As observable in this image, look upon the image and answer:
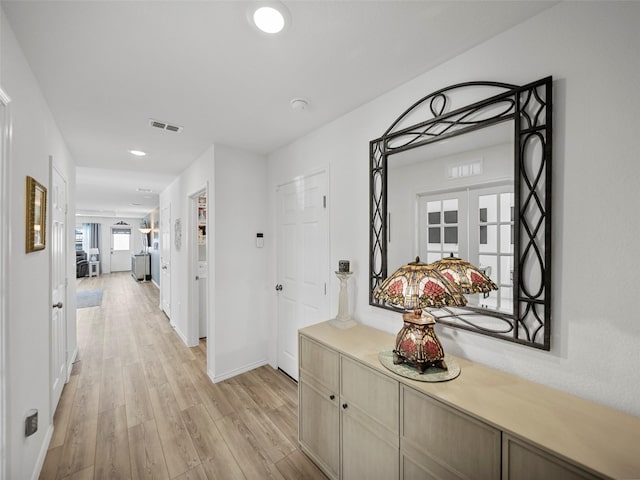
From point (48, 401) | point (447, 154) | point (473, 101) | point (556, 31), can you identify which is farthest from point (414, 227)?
point (48, 401)

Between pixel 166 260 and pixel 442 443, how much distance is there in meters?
5.16

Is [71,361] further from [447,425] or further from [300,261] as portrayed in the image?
[447,425]

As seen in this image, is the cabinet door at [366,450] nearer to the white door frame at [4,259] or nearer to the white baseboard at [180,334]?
the white door frame at [4,259]

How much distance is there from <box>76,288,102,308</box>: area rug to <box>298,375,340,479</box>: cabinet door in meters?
6.01

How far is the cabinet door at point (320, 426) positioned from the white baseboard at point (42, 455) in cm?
157

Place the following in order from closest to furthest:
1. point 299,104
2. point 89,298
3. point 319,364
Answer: point 319,364
point 299,104
point 89,298

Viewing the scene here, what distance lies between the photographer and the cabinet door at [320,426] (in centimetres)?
156

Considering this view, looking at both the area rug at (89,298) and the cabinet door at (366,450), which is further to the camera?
the area rug at (89,298)

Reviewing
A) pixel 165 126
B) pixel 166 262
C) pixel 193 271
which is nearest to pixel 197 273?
pixel 193 271

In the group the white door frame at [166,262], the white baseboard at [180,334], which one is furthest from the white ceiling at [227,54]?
the white baseboard at [180,334]

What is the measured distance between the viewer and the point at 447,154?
1.44 meters

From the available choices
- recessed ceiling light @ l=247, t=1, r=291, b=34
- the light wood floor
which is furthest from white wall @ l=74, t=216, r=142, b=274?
recessed ceiling light @ l=247, t=1, r=291, b=34

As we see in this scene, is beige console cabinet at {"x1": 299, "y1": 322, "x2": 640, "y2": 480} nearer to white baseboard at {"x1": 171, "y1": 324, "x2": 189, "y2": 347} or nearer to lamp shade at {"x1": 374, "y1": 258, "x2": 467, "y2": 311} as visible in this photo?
lamp shade at {"x1": 374, "y1": 258, "x2": 467, "y2": 311}

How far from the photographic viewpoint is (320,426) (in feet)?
5.48
